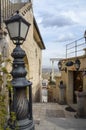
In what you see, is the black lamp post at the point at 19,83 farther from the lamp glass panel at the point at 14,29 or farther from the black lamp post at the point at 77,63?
the black lamp post at the point at 77,63

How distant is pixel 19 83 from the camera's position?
385cm

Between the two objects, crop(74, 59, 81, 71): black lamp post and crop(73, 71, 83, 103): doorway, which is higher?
crop(74, 59, 81, 71): black lamp post

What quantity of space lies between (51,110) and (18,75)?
6.21 metres

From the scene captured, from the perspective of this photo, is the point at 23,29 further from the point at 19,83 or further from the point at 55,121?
the point at 55,121

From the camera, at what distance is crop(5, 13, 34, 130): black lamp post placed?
3.82m

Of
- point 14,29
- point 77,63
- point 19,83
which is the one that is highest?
point 14,29

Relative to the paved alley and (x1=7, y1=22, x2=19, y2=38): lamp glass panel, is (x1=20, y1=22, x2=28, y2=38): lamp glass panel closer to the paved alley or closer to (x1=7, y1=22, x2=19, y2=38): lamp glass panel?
(x1=7, y1=22, x2=19, y2=38): lamp glass panel

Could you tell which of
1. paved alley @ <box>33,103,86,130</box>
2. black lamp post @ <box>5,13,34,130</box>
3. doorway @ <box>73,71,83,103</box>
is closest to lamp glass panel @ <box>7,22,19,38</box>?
black lamp post @ <box>5,13,34,130</box>

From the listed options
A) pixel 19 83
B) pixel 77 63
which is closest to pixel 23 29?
pixel 19 83

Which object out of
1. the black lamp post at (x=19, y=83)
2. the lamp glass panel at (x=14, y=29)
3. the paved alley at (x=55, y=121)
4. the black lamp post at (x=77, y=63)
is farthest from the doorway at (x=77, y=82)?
the lamp glass panel at (x=14, y=29)

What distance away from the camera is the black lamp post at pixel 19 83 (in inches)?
151

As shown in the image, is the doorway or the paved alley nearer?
the paved alley

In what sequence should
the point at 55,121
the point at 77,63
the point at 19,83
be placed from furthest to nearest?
the point at 77,63, the point at 55,121, the point at 19,83

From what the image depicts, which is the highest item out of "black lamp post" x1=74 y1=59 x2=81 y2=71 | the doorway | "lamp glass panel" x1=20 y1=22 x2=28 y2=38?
"lamp glass panel" x1=20 y1=22 x2=28 y2=38
